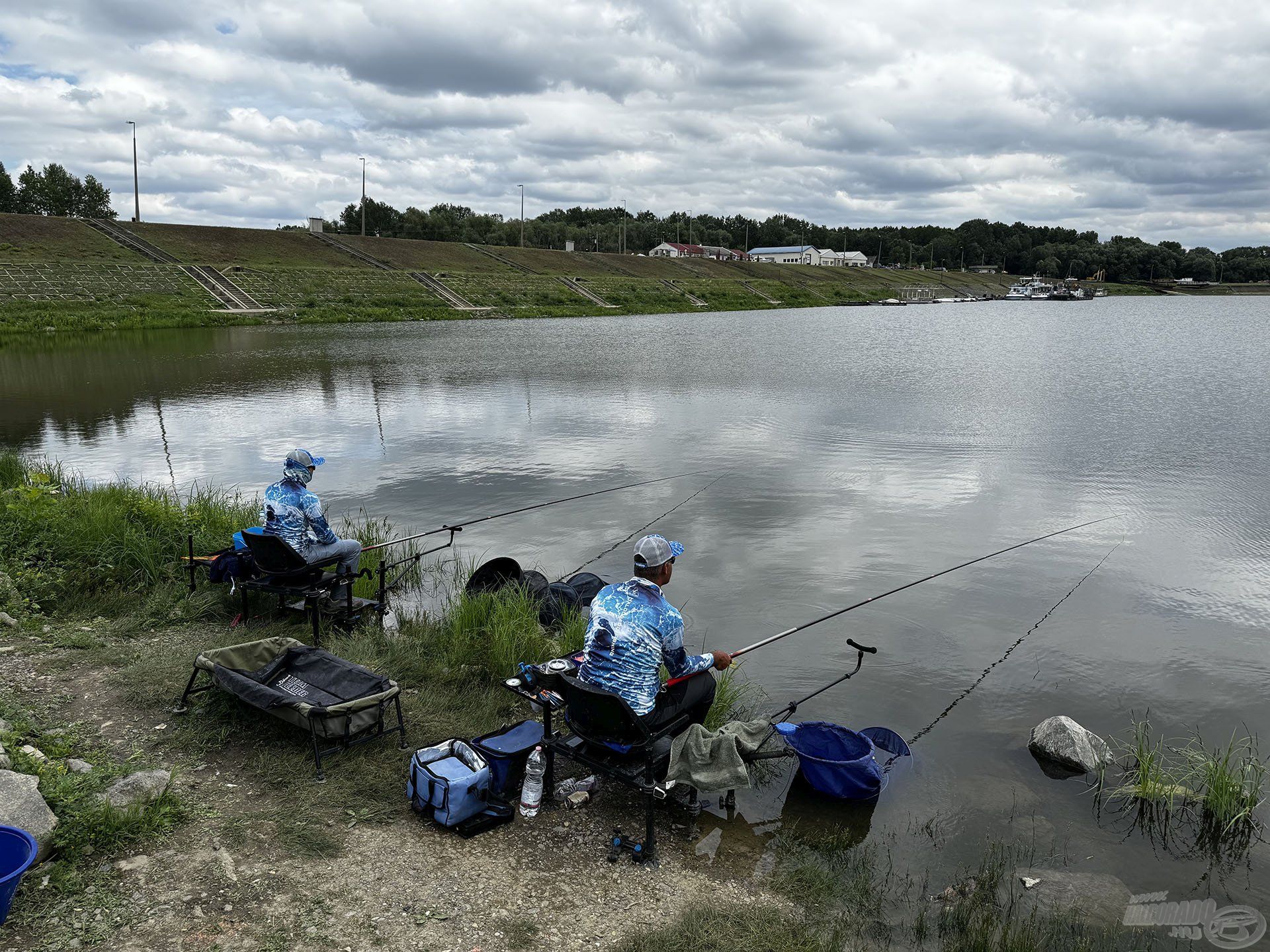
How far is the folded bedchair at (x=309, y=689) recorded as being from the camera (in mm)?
5910

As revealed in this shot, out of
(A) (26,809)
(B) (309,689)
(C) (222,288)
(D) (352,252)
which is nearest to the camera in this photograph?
(A) (26,809)

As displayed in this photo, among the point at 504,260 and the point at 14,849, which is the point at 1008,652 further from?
the point at 504,260

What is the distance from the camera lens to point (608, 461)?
17203 millimetres

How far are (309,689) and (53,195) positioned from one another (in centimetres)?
10490

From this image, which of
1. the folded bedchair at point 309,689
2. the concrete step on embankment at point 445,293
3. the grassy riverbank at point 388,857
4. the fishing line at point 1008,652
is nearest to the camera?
the grassy riverbank at point 388,857

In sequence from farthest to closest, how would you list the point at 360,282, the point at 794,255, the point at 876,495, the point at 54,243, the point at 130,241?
the point at 794,255 → the point at 130,241 → the point at 360,282 → the point at 54,243 → the point at 876,495

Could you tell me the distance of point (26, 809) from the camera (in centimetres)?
463

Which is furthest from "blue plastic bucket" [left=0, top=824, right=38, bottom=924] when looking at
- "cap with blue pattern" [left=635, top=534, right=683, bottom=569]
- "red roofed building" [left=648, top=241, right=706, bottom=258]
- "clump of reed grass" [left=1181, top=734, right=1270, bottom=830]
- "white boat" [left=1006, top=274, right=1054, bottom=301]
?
"red roofed building" [left=648, top=241, right=706, bottom=258]

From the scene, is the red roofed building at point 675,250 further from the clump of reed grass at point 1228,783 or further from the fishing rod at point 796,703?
the clump of reed grass at point 1228,783

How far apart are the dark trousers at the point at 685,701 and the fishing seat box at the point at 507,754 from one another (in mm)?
829

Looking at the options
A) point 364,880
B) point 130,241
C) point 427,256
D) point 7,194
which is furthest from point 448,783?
point 7,194

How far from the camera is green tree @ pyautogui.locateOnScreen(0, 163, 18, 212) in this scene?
86375mm

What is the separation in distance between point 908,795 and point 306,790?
13.8ft

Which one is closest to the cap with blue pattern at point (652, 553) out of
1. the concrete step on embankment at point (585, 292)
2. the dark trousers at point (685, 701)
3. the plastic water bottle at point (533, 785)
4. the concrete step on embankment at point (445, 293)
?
the dark trousers at point (685, 701)
